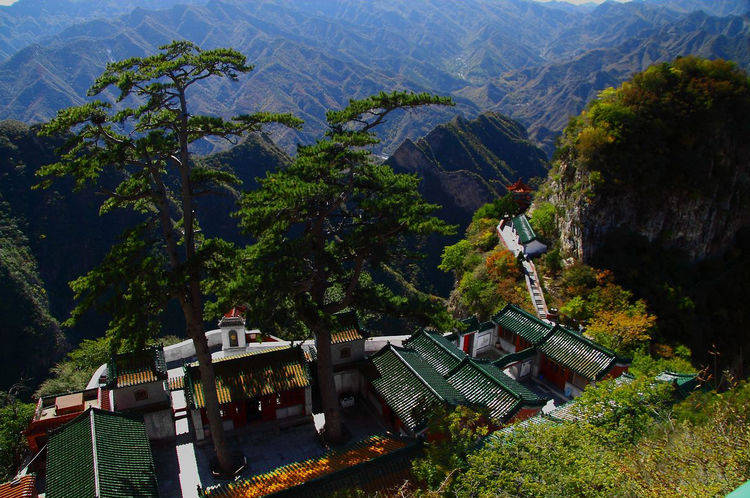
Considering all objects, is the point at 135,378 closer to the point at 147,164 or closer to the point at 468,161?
the point at 147,164

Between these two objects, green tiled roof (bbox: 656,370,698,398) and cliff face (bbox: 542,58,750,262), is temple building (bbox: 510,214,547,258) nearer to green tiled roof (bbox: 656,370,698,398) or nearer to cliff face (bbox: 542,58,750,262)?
cliff face (bbox: 542,58,750,262)

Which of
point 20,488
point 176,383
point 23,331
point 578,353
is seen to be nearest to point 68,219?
point 23,331

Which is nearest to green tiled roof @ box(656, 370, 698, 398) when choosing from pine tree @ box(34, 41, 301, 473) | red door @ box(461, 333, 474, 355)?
red door @ box(461, 333, 474, 355)

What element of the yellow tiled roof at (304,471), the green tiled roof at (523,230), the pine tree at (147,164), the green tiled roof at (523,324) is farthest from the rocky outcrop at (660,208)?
the pine tree at (147,164)

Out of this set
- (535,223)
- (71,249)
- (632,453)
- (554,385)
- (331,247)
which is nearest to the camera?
(632,453)

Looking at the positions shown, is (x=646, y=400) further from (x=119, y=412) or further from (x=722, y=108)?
(x=722, y=108)

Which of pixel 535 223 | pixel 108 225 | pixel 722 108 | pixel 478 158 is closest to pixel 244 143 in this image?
pixel 108 225
